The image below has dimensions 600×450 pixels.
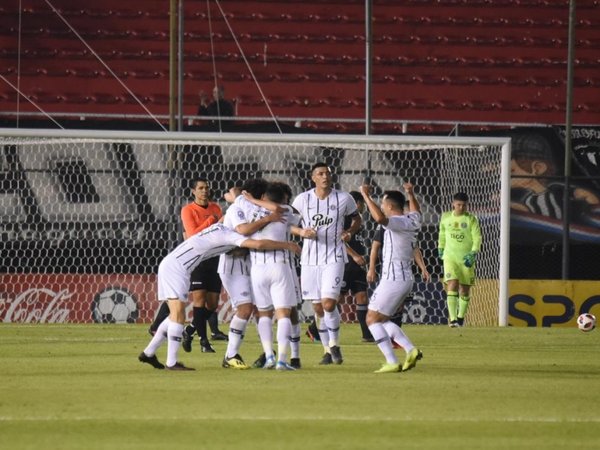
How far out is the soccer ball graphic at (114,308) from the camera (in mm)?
20328

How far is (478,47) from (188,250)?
1621cm

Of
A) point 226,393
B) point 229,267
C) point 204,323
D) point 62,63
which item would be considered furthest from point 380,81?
point 226,393

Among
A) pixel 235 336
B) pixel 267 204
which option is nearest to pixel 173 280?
pixel 235 336

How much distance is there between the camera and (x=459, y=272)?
800 inches

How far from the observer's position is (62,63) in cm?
2659

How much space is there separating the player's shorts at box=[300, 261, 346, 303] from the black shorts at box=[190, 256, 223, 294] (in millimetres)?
1880

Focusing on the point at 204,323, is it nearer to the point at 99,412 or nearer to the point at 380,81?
the point at 99,412

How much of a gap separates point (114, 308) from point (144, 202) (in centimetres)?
174

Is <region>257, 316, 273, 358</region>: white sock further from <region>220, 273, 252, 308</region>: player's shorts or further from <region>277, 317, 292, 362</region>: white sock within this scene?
<region>220, 273, 252, 308</region>: player's shorts

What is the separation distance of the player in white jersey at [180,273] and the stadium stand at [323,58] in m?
14.0

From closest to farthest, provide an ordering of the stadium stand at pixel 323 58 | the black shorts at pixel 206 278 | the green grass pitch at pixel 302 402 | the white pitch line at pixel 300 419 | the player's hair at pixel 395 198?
the green grass pitch at pixel 302 402 < the white pitch line at pixel 300 419 < the player's hair at pixel 395 198 < the black shorts at pixel 206 278 < the stadium stand at pixel 323 58

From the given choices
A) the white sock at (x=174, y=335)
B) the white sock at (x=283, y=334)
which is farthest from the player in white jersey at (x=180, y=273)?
the white sock at (x=283, y=334)

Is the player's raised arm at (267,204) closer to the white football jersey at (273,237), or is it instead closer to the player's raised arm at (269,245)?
the white football jersey at (273,237)

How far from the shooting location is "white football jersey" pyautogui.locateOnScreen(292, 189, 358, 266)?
1331 centimetres
